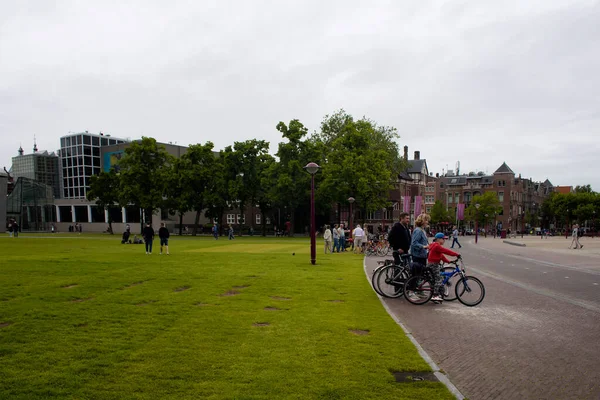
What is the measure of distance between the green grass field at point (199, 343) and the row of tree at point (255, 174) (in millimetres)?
41167

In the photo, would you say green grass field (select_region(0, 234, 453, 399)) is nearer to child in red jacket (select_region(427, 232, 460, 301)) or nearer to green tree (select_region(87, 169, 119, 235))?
child in red jacket (select_region(427, 232, 460, 301))

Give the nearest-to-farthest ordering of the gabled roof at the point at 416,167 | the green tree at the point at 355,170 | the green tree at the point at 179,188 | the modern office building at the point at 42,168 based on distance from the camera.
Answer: the green tree at the point at 355,170 < the green tree at the point at 179,188 < the gabled roof at the point at 416,167 < the modern office building at the point at 42,168

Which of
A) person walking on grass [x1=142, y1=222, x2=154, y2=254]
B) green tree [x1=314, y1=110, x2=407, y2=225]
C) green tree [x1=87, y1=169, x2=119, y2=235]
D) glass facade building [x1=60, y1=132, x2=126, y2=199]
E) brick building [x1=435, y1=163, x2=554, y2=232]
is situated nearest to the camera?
person walking on grass [x1=142, y1=222, x2=154, y2=254]

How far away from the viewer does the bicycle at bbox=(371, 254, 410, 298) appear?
11.0m

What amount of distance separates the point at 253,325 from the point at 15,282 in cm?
854

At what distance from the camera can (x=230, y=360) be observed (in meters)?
5.71

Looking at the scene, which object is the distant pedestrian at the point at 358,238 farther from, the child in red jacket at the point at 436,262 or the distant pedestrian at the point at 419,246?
the child in red jacket at the point at 436,262

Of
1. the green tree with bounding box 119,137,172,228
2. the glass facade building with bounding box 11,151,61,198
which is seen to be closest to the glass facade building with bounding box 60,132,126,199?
the glass facade building with bounding box 11,151,61,198

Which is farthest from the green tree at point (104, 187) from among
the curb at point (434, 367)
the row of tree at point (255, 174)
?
the curb at point (434, 367)

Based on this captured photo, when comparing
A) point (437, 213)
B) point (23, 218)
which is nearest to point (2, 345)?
point (23, 218)

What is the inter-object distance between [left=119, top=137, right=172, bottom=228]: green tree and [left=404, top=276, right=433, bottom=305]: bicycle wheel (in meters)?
Answer: 49.7

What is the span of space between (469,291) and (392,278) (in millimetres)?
1913

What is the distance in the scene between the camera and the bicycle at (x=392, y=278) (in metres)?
11.0

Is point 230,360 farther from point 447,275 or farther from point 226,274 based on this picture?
point 226,274
